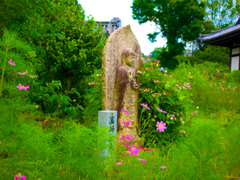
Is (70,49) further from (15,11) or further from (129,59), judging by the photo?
(15,11)

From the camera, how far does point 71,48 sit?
4566mm

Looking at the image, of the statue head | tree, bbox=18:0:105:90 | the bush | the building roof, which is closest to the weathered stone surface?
the statue head

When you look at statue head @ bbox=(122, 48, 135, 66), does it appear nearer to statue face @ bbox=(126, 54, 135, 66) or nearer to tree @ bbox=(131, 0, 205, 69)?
statue face @ bbox=(126, 54, 135, 66)

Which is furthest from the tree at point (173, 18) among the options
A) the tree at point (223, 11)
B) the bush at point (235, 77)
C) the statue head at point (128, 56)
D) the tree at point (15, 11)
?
the tree at point (15, 11)

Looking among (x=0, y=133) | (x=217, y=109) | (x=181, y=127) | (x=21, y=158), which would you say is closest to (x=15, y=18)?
(x=0, y=133)

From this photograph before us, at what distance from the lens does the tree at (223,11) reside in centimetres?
1845

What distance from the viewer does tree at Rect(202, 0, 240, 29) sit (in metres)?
18.5

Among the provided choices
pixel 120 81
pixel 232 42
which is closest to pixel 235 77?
pixel 232 42

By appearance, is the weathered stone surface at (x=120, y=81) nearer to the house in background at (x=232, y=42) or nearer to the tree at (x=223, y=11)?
the house in background at (x=232, y=42)

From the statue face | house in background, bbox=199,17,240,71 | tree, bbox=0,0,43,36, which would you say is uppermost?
house in background, bbox=199,17,240,71

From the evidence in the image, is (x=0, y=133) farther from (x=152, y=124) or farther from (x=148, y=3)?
(x=148, y=3)

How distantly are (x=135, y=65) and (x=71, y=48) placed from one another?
1.69 metres

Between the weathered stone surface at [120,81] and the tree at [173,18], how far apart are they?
1303 centimetres

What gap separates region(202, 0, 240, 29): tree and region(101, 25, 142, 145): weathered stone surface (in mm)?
18371
